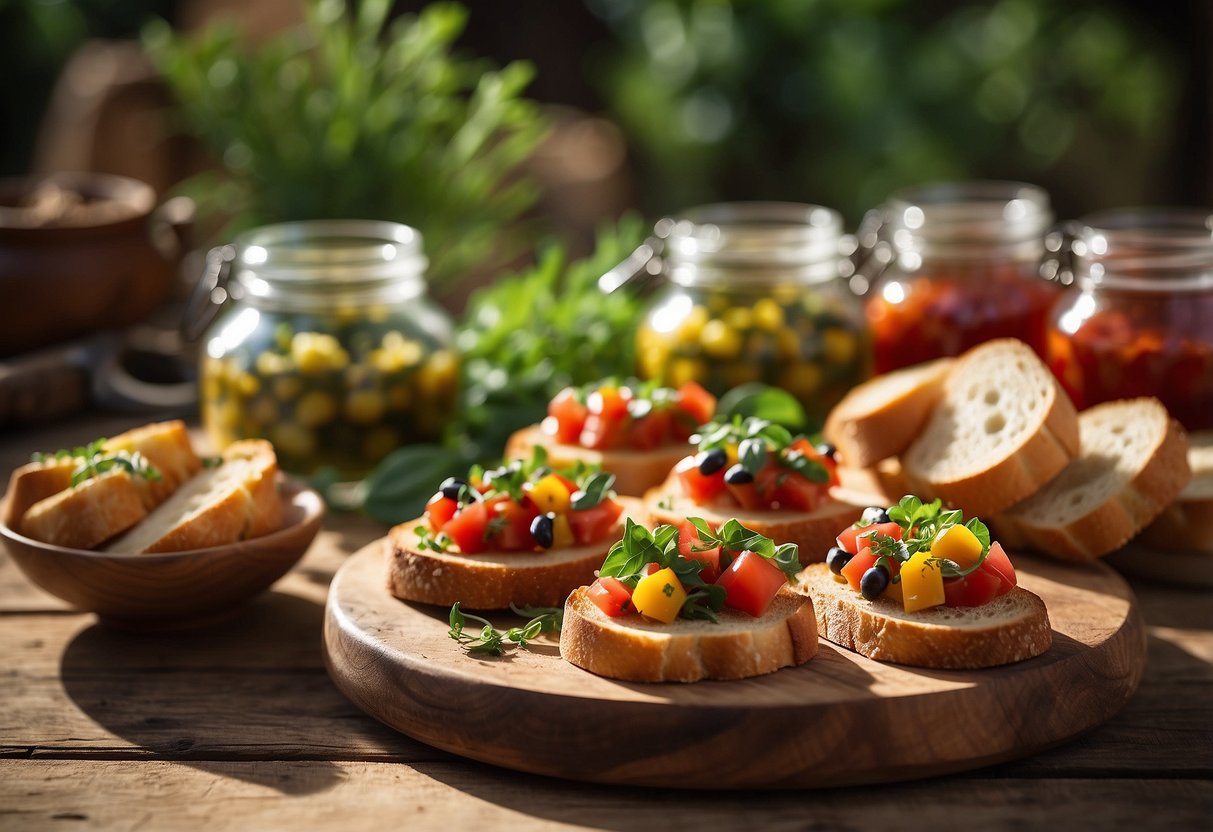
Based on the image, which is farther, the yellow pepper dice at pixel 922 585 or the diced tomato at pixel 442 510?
the diced tomato at pixel 442 510

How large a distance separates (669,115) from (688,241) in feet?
16.3

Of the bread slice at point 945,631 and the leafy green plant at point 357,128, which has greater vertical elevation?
the leafy green plant at point 357,128

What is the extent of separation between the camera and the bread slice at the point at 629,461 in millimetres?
3031

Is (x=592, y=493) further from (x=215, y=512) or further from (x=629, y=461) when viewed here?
(x=215, y=512)

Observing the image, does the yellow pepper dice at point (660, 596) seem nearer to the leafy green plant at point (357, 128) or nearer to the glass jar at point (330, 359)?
the glass jar at point (330, 359)

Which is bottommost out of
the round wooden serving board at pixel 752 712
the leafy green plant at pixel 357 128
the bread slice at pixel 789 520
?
the round wooden serving board at pixel 752 712

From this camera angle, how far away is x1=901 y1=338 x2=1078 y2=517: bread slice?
2725 millimetres

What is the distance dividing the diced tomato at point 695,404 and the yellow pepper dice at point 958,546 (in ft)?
3.26

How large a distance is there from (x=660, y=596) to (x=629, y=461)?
925 millimetres

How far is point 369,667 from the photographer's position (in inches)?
89.0

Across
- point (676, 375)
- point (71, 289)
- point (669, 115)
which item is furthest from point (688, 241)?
point (669, 115)

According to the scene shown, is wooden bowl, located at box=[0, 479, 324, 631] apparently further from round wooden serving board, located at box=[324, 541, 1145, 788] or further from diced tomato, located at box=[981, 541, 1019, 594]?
diced tomato, located at box=[981, 541, 1019, 594]

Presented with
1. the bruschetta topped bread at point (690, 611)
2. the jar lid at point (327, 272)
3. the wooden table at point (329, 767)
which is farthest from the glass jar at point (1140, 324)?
the jar lid at point (327, 272)

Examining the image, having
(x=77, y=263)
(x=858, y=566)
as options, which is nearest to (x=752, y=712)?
(x=858, y=566)
